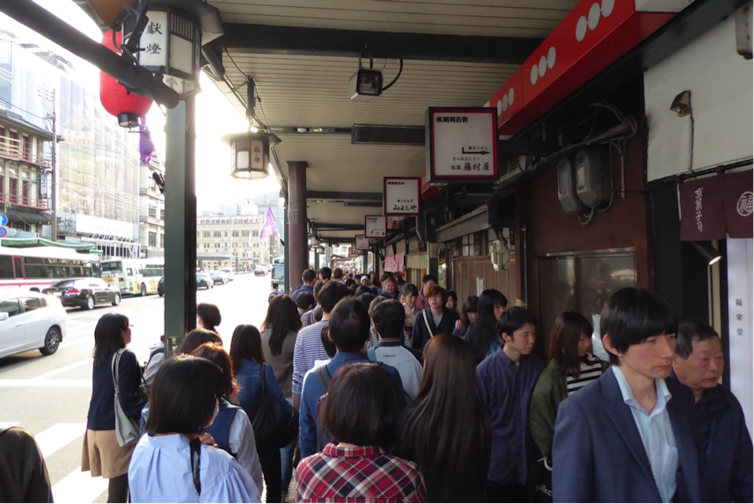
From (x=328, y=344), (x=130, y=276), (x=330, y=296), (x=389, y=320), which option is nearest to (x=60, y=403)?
(x=330, y=296)

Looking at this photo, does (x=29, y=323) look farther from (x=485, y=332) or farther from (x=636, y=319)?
(x=636, y=319)

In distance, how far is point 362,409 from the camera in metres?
1.74

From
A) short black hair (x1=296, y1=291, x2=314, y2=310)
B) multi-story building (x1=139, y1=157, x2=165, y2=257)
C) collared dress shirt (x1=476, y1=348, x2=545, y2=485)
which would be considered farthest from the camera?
multi-story building (x1=139, y1=157, x2=165, y2=257)

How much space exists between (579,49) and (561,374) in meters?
2.43

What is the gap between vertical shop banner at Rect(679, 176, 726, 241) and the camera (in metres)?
3.11

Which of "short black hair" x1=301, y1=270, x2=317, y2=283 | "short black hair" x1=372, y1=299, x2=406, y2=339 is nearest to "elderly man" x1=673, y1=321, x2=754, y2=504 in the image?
"short black hair" x1=372, y1=299, x2=406, y2=339

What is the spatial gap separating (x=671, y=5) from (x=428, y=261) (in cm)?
1063

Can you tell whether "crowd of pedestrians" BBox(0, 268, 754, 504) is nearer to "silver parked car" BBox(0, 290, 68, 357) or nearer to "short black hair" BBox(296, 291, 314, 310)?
"short black hair" BBox(296, 291, 314, 310)

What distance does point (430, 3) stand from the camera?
3.97m

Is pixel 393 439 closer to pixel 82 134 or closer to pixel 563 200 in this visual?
pixel 563 200

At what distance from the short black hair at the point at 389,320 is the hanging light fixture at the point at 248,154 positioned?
10.5 feet

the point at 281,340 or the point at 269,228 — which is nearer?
the point at 281,340

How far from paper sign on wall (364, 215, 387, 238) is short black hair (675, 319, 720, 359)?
1256cm

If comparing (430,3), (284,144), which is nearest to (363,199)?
(284,144)
